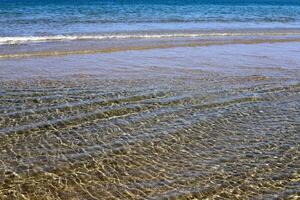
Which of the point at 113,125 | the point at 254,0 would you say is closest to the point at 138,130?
the point at 113,125

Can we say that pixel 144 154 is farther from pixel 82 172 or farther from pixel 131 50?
pixel 131 50

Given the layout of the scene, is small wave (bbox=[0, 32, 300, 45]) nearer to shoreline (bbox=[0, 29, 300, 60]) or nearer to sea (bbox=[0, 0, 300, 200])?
shoreline (bbox=[0, 29, 300, 60])

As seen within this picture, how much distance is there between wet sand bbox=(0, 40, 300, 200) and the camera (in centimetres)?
585

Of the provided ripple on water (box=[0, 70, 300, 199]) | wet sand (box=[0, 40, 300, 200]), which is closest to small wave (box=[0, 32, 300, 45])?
wet sand (box=[0, 40, 300, 200])

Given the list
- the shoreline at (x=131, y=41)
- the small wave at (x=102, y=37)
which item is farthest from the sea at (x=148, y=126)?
the small wave at (x=102, y=37)

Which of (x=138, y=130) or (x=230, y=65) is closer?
(x=138, y=130)

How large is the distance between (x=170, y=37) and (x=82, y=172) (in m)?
17.4

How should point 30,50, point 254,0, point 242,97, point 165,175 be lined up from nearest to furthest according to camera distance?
point 165,175 → point 242,97 → point 30,50 → point 254,0

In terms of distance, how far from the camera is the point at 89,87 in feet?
36.1

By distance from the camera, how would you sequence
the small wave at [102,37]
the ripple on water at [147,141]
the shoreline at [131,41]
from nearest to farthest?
the ripple on water at [147,141]
the shoreline at [131,41]
the small wave at [102,37]

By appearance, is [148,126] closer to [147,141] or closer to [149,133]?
[149,133]

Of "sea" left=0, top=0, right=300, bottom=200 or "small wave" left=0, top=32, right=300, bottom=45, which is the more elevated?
"small wave" left=0, top=32, right=300, bottom=45

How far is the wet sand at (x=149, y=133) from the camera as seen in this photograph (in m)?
5.85

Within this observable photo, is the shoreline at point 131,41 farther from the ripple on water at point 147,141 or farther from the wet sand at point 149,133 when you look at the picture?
the ripple on water at point 147,141
